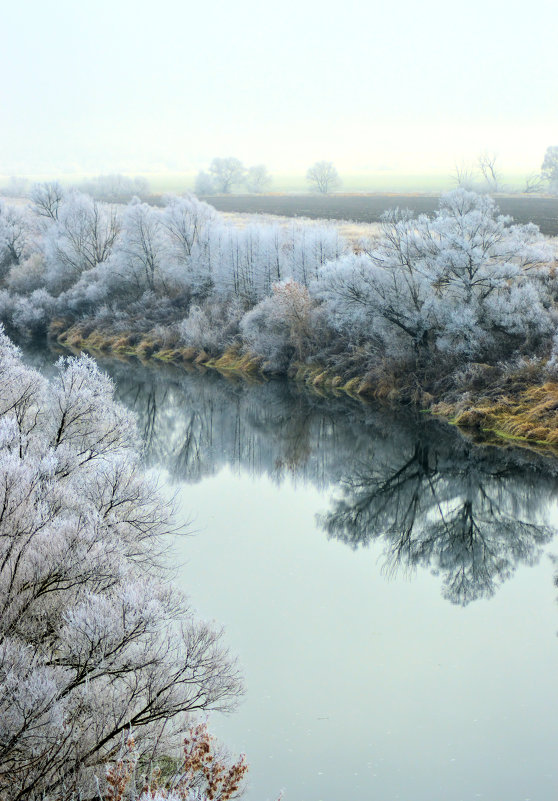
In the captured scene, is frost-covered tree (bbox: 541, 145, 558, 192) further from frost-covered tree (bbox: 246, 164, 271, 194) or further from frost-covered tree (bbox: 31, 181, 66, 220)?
frost-covered tree (bbox: 31, 181, 66, 220)

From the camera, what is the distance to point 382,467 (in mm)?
27234

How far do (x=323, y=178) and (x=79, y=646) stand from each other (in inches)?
4454

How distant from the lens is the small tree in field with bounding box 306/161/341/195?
117812 millimetres

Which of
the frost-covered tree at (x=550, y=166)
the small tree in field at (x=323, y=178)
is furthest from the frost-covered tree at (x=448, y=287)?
the small tree in field at (x=323, y=178)

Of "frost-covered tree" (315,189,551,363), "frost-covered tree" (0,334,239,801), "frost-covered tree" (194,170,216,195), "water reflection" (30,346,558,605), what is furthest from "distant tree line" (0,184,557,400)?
"frost-covered tree" (194,170,216,195)

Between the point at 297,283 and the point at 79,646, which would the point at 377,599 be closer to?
the point at 79,646

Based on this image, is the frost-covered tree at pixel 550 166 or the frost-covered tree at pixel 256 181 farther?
the frost-covered tree at pixel 256 181

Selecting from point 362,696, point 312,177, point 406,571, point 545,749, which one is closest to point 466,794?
point 545,749

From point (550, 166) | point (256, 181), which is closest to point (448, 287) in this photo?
point (550, 166)

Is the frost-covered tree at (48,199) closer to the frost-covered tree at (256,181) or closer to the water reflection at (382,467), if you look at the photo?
the water reflection at (382,467)

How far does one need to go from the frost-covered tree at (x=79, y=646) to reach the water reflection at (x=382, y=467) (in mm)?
7729

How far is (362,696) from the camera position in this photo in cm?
1362

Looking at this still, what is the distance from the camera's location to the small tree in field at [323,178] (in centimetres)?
11781

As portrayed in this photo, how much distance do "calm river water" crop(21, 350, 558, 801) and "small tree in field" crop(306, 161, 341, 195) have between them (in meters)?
90.6
